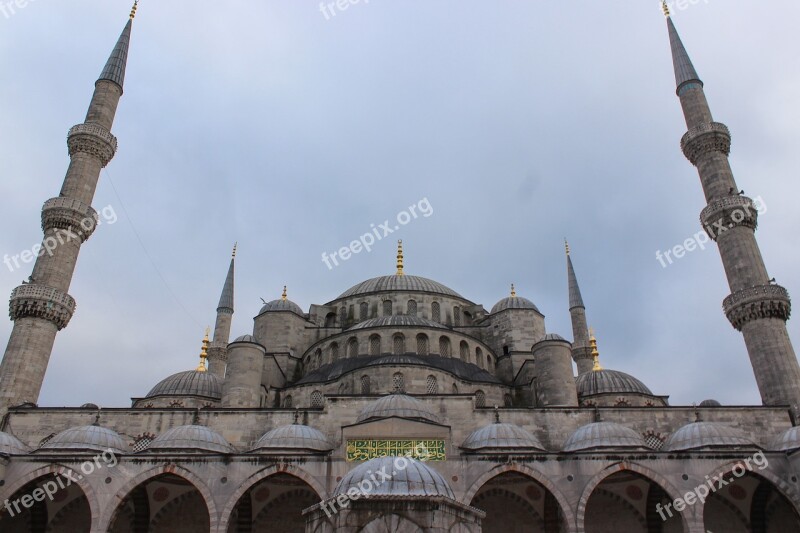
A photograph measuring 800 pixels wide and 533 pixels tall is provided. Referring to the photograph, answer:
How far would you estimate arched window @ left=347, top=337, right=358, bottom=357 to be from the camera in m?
21.8

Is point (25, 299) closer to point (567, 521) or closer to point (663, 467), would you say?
point (567, 521)

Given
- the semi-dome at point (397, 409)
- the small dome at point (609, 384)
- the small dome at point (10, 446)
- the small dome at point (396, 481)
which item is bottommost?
the small dome at point (396, 481)

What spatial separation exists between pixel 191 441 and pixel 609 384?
13.6m

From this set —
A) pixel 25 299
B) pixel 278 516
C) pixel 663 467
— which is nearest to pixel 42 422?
pixel 25 299

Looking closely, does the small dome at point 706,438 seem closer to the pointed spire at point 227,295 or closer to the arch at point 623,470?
the arch at point 623,470

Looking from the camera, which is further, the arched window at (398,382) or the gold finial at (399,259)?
the gold finial at (399,259)

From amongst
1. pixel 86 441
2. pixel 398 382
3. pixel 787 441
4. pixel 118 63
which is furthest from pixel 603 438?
pixel 118 63

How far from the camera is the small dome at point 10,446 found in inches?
567

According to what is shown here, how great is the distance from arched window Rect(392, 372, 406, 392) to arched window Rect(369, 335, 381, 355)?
2552 millimetres

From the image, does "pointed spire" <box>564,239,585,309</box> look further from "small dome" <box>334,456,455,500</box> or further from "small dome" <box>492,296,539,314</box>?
"small dome" <box>334,456,455,500</box>

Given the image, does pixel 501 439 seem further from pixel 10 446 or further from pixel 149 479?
pixel 10 446

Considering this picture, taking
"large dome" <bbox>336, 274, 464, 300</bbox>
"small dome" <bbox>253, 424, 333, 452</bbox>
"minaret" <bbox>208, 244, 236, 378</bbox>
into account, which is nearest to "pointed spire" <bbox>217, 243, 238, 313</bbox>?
"minaret" <bbox>208, 244, 236, 378</bbox>

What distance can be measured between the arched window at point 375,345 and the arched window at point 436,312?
198 inches

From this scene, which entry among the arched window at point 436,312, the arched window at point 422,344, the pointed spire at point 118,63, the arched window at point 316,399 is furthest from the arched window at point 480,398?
the pointed spire at point 118,63
